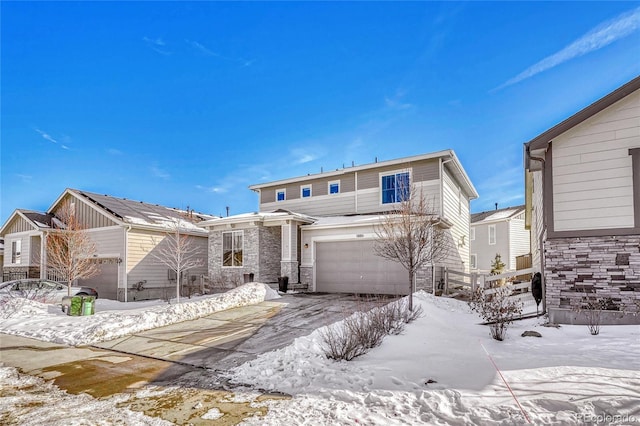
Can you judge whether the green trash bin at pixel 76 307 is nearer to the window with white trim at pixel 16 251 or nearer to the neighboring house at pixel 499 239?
the window with white trim at pixel 16 251

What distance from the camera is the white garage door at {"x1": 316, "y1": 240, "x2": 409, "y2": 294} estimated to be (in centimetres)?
→ 1492

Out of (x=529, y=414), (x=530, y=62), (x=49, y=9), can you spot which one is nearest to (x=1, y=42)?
(x=49, y=9)

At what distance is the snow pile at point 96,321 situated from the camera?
878cm

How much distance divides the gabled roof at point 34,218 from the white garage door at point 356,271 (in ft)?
55.5

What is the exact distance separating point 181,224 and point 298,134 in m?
9.47

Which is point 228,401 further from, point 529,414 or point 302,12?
point 302,12

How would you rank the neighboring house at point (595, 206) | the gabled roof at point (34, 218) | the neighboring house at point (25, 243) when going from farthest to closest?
1. the neighboring house at point (25, 243)
2. the gabled roof at point (34, 218)
3. the neighboring house at point (595, 206)

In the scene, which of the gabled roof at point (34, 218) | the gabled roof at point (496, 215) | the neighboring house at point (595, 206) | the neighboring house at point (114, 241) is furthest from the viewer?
the gabled roof at point (496, 215)

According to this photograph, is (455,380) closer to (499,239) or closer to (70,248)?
(70,248)

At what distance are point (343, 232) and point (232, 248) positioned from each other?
20.3ft

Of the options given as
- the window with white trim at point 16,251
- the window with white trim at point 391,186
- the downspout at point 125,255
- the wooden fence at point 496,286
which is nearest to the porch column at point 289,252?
the window with white trim at point 391,186

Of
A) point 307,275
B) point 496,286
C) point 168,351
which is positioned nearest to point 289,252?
point 307,275

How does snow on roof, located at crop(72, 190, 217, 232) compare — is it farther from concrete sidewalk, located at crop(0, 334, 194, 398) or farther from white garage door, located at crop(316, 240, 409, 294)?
concrete sidewalk, located at crop(0, 334, 194, 398)

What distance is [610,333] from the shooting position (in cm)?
713
